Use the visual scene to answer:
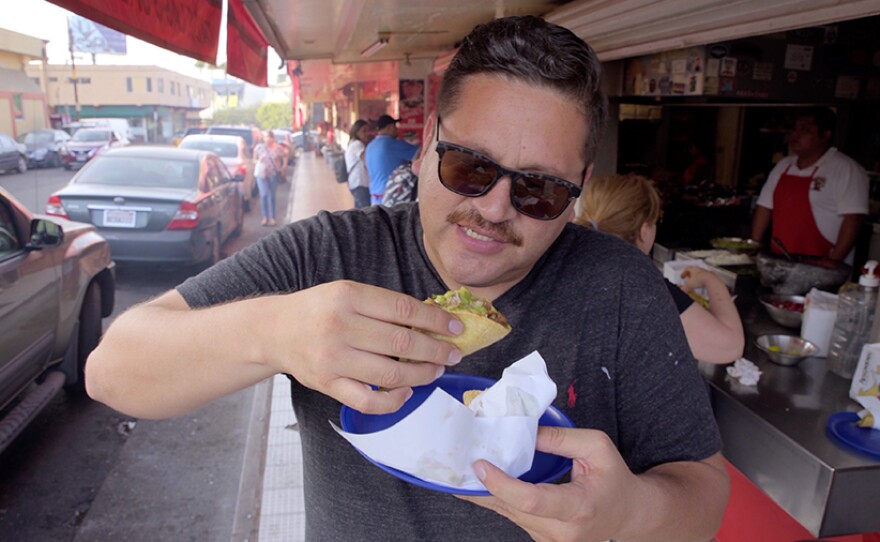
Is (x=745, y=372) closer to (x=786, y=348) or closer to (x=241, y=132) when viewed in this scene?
(x=786, y=348)

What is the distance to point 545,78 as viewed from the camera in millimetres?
1517

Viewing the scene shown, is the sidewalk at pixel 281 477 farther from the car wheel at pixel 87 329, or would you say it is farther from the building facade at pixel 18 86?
the building facade at pixel 18 86

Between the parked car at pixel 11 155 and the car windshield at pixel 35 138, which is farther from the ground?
the car windshield at pixel 35 138

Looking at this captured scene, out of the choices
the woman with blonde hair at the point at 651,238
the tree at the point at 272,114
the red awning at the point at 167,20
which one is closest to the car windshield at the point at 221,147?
the red awning at the point at 167,20

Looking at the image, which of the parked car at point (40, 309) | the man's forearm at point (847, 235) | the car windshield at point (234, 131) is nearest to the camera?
the parked car at point (40, 309)

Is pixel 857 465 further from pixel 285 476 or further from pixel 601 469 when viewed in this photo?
pixel 285 476

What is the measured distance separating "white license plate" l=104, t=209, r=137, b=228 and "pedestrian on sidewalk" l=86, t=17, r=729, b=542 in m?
7.44

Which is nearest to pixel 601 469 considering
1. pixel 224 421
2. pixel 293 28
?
pixel 224 421

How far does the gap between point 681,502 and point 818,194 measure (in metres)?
5.48

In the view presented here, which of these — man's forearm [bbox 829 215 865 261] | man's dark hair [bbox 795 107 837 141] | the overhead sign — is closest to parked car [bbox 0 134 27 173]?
the overhead sign

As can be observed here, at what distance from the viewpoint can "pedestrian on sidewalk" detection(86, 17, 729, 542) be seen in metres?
1.38

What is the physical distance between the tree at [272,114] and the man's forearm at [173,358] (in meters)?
58.9

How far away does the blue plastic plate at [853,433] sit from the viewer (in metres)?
2.38

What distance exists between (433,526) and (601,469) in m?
0.54
